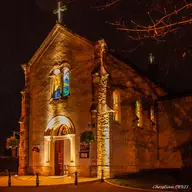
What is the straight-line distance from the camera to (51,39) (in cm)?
2620

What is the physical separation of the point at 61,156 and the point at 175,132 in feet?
29.7

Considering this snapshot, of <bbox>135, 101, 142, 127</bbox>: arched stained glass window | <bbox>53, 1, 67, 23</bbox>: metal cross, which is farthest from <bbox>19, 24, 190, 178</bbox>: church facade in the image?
<bbox>53, 1, 67, 23</bbox>: metal cross

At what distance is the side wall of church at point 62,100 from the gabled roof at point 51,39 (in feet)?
0.79

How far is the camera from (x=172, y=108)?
2688cm

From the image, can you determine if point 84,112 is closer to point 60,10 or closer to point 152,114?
point 152,114

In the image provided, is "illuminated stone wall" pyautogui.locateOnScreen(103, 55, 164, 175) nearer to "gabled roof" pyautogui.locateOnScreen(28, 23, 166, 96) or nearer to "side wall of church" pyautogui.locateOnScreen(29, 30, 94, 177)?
"gabled roof" pyautogui.locateOnScreen(28, 23, 166, 96)

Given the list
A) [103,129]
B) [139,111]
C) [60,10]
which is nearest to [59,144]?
[103,129]

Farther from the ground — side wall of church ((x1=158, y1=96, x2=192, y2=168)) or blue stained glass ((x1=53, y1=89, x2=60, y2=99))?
blue stained glass ((x1=53, y1=89, x2=60, y2=99))

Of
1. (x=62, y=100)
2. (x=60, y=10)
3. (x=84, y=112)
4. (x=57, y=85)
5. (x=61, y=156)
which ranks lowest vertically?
(x=61, y=156)

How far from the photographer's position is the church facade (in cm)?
2222

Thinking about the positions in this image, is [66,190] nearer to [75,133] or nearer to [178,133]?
[75,133]

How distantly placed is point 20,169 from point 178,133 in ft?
40.8

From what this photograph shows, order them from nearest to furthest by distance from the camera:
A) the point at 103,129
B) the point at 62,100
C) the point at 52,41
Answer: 1. the point at 103,129
2. the point at 62,100
3. the point at 52,41

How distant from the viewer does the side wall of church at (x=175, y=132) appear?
25.8 m
